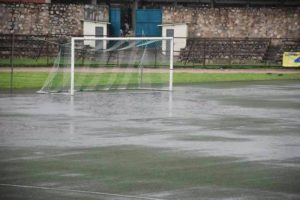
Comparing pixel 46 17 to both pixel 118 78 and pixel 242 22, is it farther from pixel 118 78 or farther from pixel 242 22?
pixel 118 78

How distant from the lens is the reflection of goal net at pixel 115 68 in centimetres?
3359

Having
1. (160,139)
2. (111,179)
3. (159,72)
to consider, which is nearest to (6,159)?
(111,179)

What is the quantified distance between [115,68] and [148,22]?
55.7 ft

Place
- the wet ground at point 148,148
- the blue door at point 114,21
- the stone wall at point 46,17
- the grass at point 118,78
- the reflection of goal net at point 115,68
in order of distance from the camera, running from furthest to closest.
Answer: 1. the blue door at point 114,21
2. the stone wall at point 46,17
3. the grass at point 118,78
4. the reflection of goal net at point 115,68
5. the wet ground at point 148,148

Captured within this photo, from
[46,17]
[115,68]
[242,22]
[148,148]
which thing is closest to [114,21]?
[46,17]

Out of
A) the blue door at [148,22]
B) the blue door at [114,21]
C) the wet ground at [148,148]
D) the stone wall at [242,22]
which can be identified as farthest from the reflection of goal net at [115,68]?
the blue door at [148,22]

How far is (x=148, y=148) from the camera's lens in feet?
52.0

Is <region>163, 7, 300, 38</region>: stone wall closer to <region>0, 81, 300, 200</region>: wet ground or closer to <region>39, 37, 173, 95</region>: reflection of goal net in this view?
<region>39, 37, 173, 95</region>: reflection of goal net

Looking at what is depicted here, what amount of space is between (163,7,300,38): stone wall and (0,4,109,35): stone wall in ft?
20.0

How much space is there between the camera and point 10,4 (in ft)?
194

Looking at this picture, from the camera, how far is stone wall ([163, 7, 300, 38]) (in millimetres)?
60125

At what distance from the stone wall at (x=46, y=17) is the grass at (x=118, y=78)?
1736 centimetres

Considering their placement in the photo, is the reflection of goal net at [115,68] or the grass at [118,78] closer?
the reflection of goal net at [115,68]

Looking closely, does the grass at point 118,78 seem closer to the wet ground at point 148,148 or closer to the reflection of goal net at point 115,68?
the reflection of goal net at point 115,68
